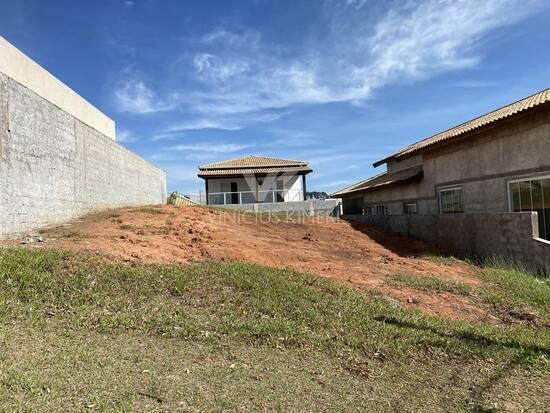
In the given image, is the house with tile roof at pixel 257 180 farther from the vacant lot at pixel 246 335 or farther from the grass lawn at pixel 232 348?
the grass lawn at pixel 232 348

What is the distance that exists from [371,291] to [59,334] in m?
4.85

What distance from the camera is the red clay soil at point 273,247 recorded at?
6992mm

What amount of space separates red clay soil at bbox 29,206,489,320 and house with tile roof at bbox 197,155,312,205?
13.2 meters

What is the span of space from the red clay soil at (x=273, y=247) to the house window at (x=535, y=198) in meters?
2.21

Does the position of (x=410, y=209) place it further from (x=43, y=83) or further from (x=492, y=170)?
(x=43, y=83)

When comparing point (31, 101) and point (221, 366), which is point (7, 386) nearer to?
point (221, 366)

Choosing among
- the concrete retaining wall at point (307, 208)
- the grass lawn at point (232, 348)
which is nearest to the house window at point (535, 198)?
the grass lawn at point (232, 348)

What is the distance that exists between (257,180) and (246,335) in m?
24.4

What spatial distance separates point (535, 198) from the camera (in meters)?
9.82

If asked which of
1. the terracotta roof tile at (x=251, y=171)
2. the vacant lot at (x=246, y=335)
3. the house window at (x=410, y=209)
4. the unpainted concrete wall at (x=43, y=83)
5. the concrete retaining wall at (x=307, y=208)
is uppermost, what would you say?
the unpainted concrete wall at (x=43, y=83)

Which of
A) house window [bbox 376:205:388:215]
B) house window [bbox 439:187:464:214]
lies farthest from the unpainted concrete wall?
house window [bbox 376:205:388:215]

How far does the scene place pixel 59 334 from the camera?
390 cm

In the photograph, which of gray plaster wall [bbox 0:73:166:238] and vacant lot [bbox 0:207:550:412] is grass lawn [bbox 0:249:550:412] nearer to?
vacant lot [bbox 0:207:550:412]

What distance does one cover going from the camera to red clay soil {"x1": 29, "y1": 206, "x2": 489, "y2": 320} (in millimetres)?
6992
